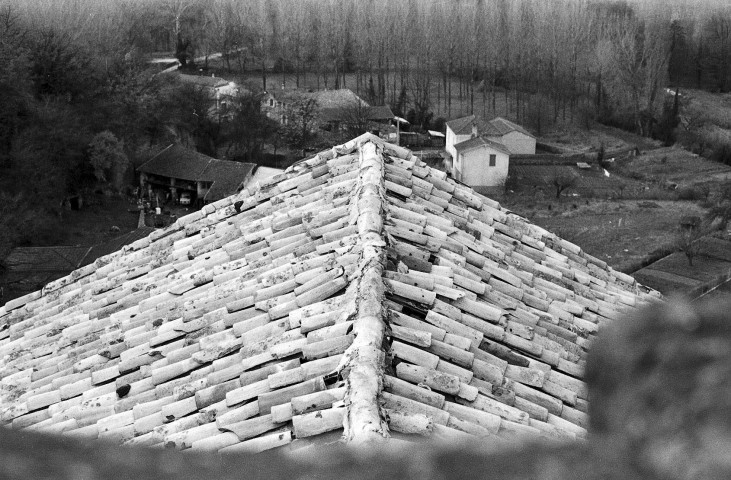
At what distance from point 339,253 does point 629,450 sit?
9.77 feet

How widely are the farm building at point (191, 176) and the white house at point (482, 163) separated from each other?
7.83 meters

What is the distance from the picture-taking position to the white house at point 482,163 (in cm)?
3089

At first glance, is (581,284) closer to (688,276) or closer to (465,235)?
(465,235)

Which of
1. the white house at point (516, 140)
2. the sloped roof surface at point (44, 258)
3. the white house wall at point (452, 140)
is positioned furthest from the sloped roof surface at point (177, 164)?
the white house at point (516, 140)

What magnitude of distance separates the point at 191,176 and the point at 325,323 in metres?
24.6

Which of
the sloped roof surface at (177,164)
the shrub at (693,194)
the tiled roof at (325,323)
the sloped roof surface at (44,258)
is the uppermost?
the tiled roof at (325,323)

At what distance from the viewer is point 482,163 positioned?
102ft

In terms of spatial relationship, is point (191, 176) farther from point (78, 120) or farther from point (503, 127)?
point (503, 127)

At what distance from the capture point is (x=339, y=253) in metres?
3.90

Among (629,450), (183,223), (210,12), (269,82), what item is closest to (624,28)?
(269,82)

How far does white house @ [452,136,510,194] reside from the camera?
3089 centimetres

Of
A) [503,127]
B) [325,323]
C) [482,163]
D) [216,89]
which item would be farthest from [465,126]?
[325,323]

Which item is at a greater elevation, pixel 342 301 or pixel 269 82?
pixel 342 301

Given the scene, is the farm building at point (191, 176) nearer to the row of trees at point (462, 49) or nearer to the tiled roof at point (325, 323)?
the row of trees at point (462, 49)
